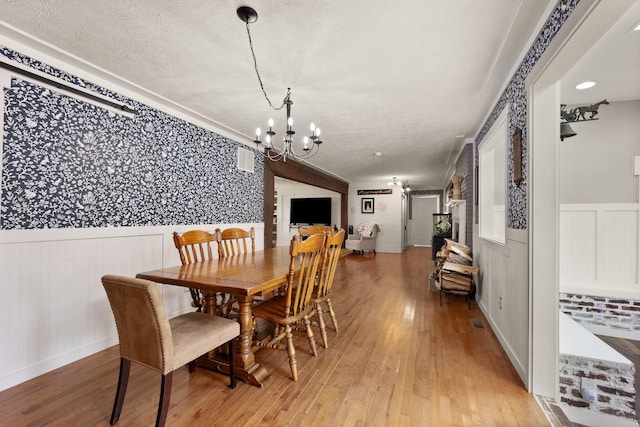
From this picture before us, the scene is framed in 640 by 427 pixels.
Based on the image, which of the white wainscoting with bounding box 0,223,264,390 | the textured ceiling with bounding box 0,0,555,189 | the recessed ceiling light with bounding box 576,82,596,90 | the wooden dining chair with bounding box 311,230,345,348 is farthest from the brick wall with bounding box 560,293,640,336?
the white wainscoting with bounding box 0,223,264,390

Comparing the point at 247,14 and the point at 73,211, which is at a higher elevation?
the point at 247,14

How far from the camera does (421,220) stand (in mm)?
11125

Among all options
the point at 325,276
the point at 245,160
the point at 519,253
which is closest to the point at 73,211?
the point at 325,276

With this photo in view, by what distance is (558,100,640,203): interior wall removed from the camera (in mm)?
2811

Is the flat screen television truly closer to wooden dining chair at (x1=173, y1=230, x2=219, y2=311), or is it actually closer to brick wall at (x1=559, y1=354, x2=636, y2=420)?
wooden dining chair at (x1=173, y1=230, x2=219, y2=311)

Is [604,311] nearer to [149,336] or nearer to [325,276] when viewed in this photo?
[325,276]

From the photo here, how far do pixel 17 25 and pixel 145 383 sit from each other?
251cm

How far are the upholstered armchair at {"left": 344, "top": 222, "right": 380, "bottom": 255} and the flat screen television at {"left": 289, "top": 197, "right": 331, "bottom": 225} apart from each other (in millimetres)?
1098

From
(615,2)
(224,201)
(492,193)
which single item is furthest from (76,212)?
(492,193)

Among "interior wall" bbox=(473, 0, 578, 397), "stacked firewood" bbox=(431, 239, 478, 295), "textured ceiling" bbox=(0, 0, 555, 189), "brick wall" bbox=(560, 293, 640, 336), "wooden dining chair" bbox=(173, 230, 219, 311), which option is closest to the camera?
"textured ceiling" bbox=(0, 0, 555, 189)

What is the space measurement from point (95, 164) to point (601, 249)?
16.6 feet

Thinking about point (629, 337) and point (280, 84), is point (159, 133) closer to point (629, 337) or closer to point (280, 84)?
point (280, 84)

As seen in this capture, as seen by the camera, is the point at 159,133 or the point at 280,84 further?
the point at 159,133

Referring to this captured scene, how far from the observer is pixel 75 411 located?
1.58m
